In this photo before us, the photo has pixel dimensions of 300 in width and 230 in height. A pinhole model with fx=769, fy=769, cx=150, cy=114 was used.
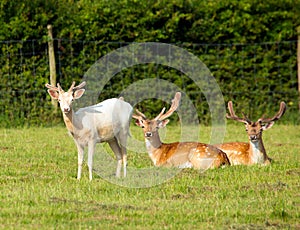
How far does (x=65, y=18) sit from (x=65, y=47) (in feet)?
2.00

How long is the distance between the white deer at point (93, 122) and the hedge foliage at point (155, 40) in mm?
6006

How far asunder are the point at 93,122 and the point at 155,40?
734 centimetres

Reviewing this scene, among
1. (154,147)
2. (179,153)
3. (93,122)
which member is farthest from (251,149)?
(93,122)

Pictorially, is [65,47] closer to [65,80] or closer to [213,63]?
[65,80]

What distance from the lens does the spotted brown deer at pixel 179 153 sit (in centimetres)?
1032

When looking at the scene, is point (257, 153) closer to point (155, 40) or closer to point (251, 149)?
point (251, 149)

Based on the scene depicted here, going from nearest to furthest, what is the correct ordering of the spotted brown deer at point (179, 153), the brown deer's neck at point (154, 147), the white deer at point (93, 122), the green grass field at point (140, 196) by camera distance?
the green grass field at point (140, 196)
the white deer at point (93, 122)
the spotted brown deer at point (179, 153)
the brown deer's neck at point (154, 147)

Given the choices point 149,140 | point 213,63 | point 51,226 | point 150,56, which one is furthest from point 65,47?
point 51,226

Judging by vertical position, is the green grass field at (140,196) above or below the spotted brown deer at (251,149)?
below

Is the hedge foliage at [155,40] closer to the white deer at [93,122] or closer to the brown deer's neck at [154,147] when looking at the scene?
the brown deer's neck at [154,147]

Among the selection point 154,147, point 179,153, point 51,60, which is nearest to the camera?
point 179,153

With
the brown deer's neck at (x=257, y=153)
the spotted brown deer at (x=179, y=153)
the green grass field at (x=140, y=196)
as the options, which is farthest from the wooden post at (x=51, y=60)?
the brown deer's neck at (x=257, y=153)

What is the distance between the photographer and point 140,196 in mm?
8141

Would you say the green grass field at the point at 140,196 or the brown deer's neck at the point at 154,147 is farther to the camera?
the brown deer's neck at the point at 154,147
